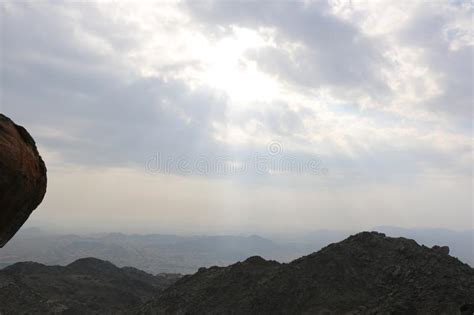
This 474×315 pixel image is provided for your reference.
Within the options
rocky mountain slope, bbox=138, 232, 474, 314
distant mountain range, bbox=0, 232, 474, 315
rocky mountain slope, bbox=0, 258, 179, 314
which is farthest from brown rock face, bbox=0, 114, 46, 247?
rocky mountain slope, bbox=0, 258, 179, 314

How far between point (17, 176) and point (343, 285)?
1028 inches

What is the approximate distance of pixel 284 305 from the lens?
28.5 metres

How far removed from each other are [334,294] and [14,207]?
2482 cm

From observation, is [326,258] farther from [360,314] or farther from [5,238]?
[5,238]

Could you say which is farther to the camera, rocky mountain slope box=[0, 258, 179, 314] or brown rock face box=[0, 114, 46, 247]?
rocky mountain slope box=[0, 258, 179, 314]

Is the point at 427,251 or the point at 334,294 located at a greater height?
the point at 427,251

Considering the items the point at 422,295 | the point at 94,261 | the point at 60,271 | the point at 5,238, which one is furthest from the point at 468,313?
the point at 94,261

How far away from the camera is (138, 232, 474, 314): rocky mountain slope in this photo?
2536 cm

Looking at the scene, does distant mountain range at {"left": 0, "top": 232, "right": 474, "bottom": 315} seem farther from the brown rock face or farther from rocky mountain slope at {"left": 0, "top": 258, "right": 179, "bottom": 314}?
the brown rock face

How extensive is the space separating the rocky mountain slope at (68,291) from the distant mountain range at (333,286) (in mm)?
231

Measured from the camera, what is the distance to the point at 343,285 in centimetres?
2867

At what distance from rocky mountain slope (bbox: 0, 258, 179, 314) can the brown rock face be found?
1312 inches

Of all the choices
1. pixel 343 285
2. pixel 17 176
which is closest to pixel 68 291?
pixel 343 285

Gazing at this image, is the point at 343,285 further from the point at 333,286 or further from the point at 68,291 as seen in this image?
the point at 68,291
